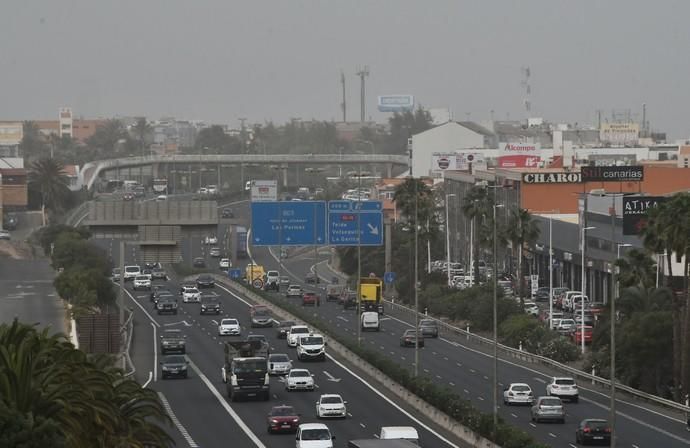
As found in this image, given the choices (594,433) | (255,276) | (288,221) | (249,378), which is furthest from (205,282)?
(594,433)

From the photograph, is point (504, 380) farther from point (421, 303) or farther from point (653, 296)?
point (421, 303)

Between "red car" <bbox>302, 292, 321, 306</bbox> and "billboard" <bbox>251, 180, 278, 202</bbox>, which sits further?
"billboard" <bbox>251, 180, 278, 202</bbox>

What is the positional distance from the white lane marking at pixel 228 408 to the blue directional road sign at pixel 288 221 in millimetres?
21137

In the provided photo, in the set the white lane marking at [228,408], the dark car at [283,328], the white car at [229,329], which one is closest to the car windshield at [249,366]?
the white lane marking at [228,408]

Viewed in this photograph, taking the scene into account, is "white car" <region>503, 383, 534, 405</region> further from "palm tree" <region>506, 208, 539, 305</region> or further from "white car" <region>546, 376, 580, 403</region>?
"palm tree" <region>506, 208, 539, 305</region>

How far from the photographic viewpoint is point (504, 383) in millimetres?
82375

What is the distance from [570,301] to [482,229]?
13.4m

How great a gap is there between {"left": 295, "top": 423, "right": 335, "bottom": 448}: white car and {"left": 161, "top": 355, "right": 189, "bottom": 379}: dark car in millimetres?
28864

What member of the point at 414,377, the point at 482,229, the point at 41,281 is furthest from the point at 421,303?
the point at 414,377

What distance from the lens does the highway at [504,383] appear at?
63281 millimetres

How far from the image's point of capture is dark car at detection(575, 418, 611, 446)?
5872 cm

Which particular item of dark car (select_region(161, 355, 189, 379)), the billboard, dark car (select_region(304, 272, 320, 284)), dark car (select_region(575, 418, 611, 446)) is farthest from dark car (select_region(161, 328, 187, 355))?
the billboard

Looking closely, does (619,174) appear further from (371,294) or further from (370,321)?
(370,321)

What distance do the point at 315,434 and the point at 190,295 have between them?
272 ft
